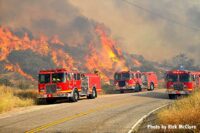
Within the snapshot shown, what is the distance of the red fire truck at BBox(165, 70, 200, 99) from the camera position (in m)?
29.0

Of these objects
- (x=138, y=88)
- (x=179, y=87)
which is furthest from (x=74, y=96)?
(x=138, y=88)

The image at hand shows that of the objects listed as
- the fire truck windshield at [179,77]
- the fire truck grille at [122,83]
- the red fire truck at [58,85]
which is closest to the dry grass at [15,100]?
the red fire truck at [58,85]

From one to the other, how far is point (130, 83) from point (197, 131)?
1182 inches

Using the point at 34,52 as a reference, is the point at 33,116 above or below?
below

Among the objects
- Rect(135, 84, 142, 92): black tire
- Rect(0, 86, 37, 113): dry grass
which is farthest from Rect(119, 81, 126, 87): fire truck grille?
Rect(0, 86, 37, 113): dry grass

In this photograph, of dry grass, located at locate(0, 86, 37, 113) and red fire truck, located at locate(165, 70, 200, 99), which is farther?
red fire truck, located at locate(165, 70, 200, 99)

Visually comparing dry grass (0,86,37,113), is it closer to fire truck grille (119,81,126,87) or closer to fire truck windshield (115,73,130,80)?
fire truck grille (119,81,126,87)

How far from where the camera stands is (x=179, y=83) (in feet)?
96.0

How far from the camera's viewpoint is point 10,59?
223 ft

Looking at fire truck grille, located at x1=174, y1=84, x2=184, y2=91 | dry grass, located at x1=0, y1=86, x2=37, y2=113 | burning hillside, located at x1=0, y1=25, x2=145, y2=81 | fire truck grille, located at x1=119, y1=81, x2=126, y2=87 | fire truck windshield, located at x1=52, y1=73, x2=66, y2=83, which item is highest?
burning hillside, located at x1=0, y1=25, x2=145, y2=81

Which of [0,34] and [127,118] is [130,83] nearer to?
[127,118]

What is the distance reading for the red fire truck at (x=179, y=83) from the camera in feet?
95.1

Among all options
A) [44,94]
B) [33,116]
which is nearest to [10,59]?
[44,94]

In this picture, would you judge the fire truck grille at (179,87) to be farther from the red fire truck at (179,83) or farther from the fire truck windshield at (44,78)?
the fire truck windshield at (44,78)
